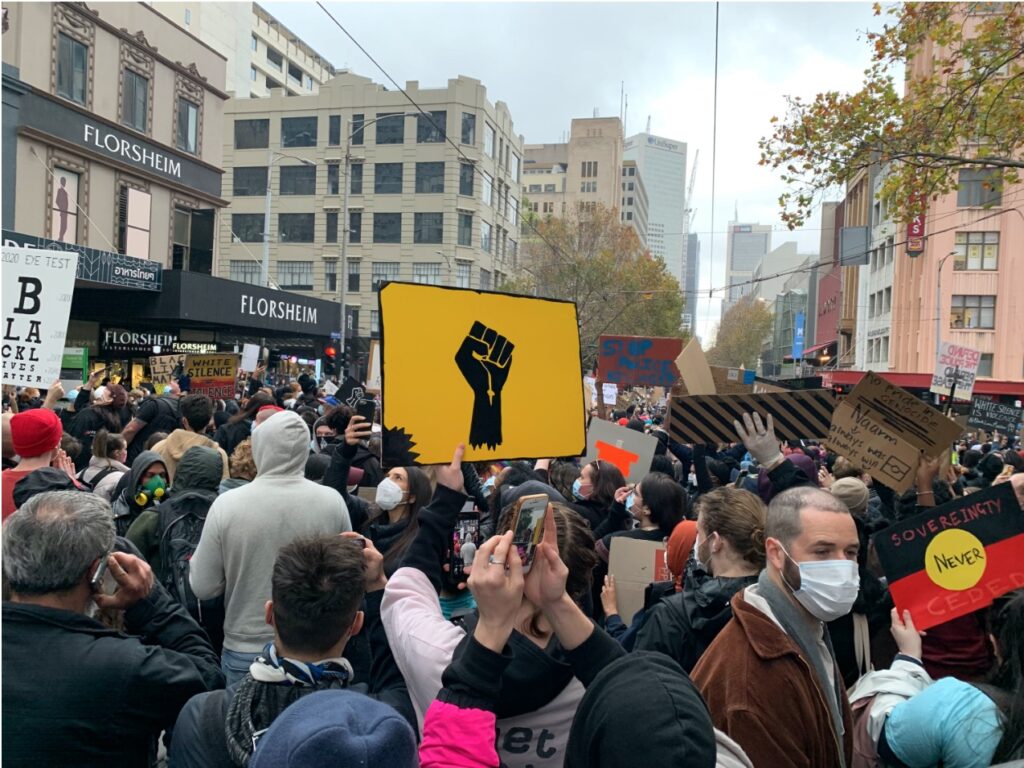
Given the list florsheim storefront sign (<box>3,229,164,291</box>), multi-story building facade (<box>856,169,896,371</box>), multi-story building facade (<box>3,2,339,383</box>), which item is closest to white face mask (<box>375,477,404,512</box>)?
multi-story building facade (<box>3,2,339,383</box>)

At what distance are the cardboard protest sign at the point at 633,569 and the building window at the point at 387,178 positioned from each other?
51.5 metres

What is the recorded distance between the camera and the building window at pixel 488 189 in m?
54.0

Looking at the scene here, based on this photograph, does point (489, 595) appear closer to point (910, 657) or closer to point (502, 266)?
point (910, 657)

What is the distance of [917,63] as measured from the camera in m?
35.0

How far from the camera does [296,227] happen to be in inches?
2140

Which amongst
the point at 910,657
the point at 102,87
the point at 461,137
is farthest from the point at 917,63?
the point at 910,657

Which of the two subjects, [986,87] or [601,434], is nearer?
[601,434]

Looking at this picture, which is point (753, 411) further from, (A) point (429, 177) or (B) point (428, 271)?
(A) point (429, 177)

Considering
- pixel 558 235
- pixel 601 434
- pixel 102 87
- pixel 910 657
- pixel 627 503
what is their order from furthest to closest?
pixel 558 235
pixel 102 87
pixel 601 434
pixel 627 503
pixel 910 657

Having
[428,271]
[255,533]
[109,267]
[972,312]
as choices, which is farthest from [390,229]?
[255,533]

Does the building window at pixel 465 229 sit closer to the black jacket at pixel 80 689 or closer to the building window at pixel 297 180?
the building window at pixel 297 180

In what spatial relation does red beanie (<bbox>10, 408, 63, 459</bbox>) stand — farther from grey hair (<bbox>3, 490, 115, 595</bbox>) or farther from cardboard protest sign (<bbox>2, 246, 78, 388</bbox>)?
grey hair (<bbox>3, 490, 115, 595</bbox>)

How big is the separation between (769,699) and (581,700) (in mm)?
941

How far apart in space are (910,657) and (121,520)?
4.38 metres
